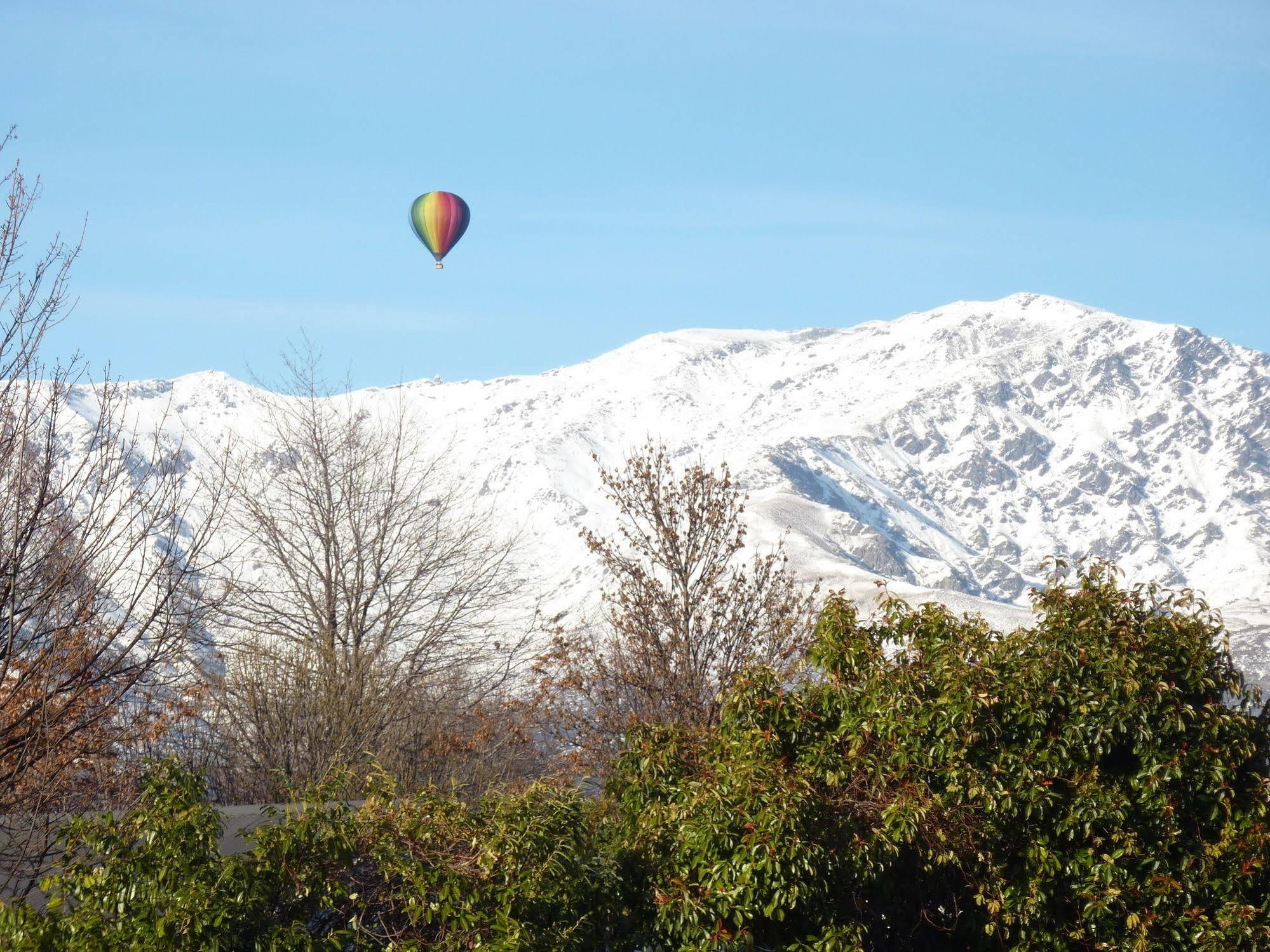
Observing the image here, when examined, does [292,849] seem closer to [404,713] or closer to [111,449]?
[111,449]

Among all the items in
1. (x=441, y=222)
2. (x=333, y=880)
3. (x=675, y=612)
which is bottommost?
(x=333, y=880)

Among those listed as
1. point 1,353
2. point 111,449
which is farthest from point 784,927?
point 1,353

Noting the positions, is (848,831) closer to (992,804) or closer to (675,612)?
(992,804)

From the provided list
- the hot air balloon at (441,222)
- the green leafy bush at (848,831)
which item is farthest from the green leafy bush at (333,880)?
the hot air balloon at (441,222)

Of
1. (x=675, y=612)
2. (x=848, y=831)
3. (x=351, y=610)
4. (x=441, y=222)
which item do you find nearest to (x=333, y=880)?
(x=848, y=831)

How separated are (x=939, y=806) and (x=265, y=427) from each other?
23440mm

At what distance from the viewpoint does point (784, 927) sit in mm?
10453

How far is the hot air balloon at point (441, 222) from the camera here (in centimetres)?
4666

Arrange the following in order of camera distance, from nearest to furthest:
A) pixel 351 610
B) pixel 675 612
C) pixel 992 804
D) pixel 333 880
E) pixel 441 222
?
pixel 333 880 < pixel 992 804 < pixel 675 612 < pixel 351 610 < pixel 441 222

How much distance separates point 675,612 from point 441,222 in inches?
1144

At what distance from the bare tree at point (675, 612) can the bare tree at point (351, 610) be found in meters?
3.57

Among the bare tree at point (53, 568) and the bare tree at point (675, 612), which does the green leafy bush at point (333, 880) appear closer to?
the bare tree at point (53, 568)

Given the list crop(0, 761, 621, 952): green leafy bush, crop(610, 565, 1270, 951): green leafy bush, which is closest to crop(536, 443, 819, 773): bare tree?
crop(610, 565, 1270, 951): green leafy bush

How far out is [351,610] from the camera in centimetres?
2470
